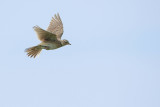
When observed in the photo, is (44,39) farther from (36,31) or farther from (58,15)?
(58,15)

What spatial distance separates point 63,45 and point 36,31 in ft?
4.98

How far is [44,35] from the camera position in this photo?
558 inches

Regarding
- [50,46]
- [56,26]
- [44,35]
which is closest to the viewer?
[44,35]

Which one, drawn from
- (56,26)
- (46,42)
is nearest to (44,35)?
(46,42)

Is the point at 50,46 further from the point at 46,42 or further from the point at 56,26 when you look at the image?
the point at 56,26

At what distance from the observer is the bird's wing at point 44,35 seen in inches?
536

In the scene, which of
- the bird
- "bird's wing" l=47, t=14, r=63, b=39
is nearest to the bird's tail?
the bird

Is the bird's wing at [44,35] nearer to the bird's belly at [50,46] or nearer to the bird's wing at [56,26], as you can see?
the bird's belly at [50,46]

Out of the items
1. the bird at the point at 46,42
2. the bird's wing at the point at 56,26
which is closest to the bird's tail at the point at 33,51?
the bird at the point at 46,42

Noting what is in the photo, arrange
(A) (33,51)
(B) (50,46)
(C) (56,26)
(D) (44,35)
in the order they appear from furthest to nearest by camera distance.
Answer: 1. (C) (56,26)
2. (A) (33,51)
3. (B) (50,46)
4. (D) (44,35)

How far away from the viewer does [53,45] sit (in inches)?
572

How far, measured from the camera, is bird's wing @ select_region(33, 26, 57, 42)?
1361 cm

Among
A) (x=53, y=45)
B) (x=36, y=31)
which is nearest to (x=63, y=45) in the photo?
(x=53, y=45)

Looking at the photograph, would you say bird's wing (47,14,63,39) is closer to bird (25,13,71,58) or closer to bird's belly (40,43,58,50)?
bird (25,13,71,58)
